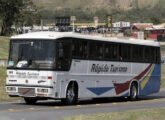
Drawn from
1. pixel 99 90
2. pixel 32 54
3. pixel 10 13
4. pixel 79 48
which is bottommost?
pixel 99 90

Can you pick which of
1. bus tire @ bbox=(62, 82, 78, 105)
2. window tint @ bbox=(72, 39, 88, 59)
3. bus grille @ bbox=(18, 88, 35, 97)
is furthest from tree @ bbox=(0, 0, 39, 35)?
bus grille @ bbox=(18, 88, 35, 97)

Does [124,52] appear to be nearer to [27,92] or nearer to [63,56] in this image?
[63,56]

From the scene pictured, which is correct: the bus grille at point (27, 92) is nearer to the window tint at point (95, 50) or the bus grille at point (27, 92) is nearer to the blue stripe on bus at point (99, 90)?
the blue stripe on bus at point (99, 90)

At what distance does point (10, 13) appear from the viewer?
9894 cm

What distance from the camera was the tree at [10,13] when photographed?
97.8m

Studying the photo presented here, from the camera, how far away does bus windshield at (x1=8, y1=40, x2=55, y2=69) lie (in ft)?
72.8

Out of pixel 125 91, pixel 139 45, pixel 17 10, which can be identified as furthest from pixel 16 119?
pixel 17 10

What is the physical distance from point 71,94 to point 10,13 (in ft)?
254

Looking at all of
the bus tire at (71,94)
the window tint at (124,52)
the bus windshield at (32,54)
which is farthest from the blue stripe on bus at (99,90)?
the bus windshield at (32,54)

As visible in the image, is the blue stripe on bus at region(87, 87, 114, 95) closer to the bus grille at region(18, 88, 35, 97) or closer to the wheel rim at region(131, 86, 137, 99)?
the wheel rim at region(131, 86, 137, 99)

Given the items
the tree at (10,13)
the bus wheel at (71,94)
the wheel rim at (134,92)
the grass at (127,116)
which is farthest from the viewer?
the tree at (10,13)

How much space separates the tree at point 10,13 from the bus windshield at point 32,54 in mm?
74519

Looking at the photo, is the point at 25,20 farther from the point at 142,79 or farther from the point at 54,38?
the point at 54,38

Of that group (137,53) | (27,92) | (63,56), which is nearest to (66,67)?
(63,56)
